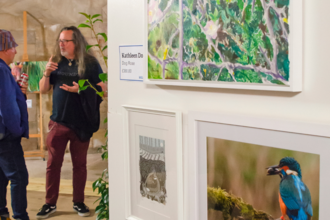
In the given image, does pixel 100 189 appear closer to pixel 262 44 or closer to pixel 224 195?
pixel 224 195

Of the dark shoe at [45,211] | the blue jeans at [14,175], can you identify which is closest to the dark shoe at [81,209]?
the dark shoe at [45,211]

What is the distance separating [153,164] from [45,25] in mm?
1078

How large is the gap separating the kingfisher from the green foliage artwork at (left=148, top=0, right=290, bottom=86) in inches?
7.2

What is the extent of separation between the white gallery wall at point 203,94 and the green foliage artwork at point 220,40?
0.16 feet

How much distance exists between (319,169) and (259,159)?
5.3 inches

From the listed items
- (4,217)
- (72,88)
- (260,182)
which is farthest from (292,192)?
(4,217)

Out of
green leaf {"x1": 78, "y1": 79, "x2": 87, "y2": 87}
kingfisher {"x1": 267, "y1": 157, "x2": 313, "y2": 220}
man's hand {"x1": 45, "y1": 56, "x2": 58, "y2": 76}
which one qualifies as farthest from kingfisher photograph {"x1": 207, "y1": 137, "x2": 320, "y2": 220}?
man's hand {"x1": 45, "y1": 56, "x2": 58, "y2": 76}

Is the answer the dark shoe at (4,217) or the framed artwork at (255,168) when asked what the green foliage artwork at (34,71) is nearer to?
the dark shoe at (4,217)

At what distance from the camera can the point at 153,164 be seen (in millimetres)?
1041

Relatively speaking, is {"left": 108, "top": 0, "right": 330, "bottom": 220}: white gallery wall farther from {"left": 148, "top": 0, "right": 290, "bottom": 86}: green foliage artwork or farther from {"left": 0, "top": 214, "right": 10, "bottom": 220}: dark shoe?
{"left": 0, "top": 214, "right": 10, "bottom": 220}: dark shoe

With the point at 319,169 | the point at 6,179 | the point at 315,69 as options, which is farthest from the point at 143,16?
the point at 6,179

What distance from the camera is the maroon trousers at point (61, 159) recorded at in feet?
5.80

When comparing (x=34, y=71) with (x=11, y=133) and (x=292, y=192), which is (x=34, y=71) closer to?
(x=11, y=133)

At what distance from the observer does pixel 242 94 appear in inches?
31.7
